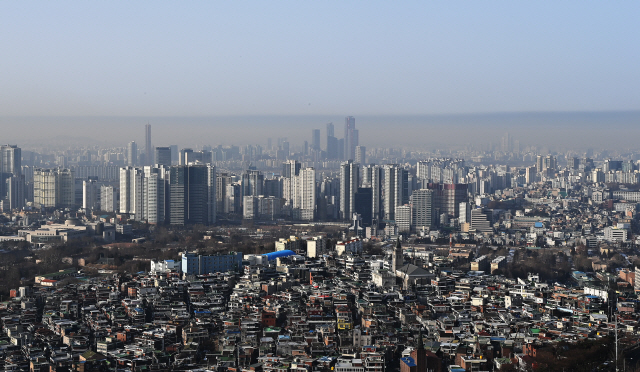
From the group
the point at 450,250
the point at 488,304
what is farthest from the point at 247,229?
the point at 488,304


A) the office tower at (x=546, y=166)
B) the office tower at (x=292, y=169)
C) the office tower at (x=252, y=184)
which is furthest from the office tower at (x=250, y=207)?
the office tower at (x=546, y=166)

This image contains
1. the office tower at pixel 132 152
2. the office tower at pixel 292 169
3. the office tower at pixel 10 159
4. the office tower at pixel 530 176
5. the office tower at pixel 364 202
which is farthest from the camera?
the office tower at pixel 132 152

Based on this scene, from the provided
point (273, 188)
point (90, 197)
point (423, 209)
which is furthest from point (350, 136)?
point (423, 209)

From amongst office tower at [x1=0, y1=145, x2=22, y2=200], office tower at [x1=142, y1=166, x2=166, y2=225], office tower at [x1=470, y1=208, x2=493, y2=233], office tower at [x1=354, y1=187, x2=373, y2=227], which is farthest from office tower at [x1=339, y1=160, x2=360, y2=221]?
office tower at [x1=0, y1=145, x2=22, y2=200]

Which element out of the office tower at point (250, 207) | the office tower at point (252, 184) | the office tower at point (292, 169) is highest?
the office tower at point (292, 169)

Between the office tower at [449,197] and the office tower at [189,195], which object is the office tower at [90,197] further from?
the office tower at [449,197]

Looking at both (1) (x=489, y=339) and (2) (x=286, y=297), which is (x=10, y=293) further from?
(1) (x=489, y=339)
